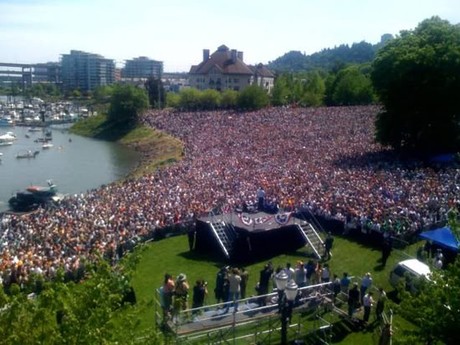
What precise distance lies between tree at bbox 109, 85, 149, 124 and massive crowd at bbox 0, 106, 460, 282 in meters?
45.3

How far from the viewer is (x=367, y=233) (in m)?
23.5

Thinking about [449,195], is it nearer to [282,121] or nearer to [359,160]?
[359,160]

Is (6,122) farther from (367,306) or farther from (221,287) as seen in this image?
(367,306)

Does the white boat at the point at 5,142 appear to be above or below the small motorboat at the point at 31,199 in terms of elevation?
below

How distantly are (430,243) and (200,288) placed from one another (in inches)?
371

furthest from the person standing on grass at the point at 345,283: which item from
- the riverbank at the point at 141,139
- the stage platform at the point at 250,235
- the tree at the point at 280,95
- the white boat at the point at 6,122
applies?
the white boat at the point at 6,122

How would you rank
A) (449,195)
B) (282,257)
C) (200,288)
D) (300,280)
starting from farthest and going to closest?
(449,195), (282,257), (300,280), (200,288)

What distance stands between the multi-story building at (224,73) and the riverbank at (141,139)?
26821 millimetres

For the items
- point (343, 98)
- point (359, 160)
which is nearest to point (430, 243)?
point (359, 160)

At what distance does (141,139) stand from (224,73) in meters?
45.0

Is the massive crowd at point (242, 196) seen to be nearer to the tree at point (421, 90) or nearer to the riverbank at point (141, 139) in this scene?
the tree at point (421, 90)

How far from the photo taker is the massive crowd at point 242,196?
922 inches

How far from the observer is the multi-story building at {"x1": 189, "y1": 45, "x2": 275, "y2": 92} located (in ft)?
403

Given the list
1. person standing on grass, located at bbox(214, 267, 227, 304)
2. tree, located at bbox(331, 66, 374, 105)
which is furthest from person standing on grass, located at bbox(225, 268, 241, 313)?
tree, located at bbox(331, 66, 374, 105)
